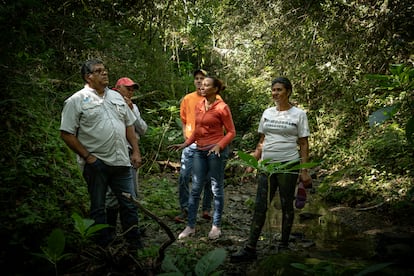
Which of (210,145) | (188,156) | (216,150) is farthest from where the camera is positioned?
(188,156)

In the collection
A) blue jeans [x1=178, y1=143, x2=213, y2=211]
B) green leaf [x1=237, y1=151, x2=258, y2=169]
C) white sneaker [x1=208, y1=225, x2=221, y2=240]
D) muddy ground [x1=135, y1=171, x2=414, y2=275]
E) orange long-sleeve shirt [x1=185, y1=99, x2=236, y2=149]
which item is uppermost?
orange long-sleeve shirt [x1=185, y1=99, x2=236, y2=149]

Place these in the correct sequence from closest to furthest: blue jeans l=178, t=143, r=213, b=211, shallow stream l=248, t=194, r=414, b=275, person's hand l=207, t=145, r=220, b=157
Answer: shallow stream l=248, t=194, r=414, b=275
person's hand l=207, t=145, r=220, b=157
blue jeans l=178, t=143, r=213, b=211

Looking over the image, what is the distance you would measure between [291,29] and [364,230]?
16.1ft

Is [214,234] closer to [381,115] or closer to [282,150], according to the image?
[282,150]

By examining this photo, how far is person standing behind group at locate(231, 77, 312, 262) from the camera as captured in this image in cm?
405

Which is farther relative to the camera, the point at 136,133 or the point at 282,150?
the point at 136,133

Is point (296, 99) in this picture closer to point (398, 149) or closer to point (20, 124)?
point (398, 149)

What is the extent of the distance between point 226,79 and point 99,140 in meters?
9.94

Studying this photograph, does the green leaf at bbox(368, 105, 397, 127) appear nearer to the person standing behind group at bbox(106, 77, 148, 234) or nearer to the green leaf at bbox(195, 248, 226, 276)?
the green leaf at bbox(195, 248, 226, 276)

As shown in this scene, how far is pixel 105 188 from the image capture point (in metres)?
3.63

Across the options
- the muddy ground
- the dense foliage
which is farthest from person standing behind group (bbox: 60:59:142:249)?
the muddy ground

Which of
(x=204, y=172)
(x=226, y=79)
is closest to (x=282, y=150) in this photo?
(x=204, y=172)

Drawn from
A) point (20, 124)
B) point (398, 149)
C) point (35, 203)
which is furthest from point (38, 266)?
point (398, 149)

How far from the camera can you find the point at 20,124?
14.9ft
